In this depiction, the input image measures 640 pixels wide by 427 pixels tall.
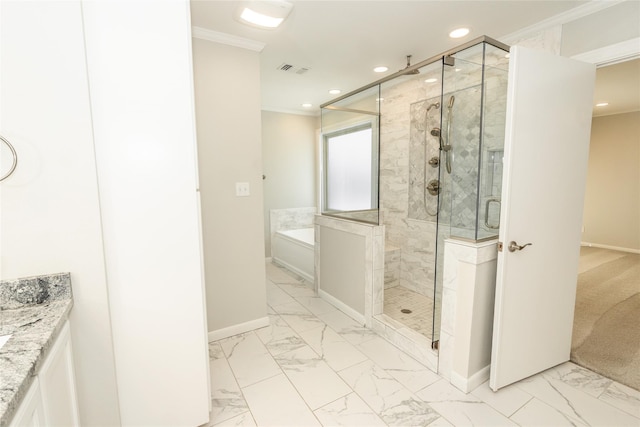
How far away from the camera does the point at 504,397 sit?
183 centimetres

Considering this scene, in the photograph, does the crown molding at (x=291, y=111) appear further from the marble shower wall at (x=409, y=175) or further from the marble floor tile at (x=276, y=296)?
the marble floor tile at (x=276, y=296)

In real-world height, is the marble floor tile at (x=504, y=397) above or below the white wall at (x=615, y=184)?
below

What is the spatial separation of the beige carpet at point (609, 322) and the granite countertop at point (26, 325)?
3.01m

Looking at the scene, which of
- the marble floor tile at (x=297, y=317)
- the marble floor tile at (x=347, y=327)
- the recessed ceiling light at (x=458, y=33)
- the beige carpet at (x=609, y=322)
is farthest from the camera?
the marble floor tile at (x=297, y=317)

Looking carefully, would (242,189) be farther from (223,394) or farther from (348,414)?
(348,414)

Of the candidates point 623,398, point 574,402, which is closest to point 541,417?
point 574,402

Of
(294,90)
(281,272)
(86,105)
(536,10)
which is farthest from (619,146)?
(86,105)

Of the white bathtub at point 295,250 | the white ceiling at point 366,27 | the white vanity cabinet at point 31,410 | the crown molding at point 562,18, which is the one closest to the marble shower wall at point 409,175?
the white ceiling at point 366,27

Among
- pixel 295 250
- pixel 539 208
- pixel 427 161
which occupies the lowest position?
pixel 295 250

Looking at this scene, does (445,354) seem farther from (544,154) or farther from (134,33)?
(134,33)

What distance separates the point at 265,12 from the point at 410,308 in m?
2.77

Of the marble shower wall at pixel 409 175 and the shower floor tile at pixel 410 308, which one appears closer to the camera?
the shower floor tile at pixel 410 308

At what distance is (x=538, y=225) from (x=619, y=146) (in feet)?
17.2

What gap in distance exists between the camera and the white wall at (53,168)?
1099mm
